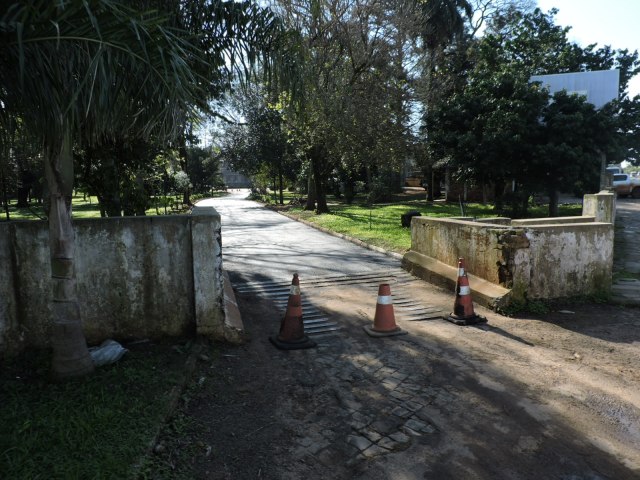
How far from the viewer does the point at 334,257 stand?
36.8ft

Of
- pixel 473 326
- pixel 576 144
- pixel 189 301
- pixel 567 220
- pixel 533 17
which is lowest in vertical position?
pixel 473 326

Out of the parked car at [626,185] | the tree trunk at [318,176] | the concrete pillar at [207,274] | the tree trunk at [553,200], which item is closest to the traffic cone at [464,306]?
the concrete pillar at [207,274]

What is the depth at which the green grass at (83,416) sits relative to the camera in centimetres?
283

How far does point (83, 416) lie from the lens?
3.37m

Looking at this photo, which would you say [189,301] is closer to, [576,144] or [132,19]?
[132,19]

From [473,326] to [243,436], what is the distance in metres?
3.54

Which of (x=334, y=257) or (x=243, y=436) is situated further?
(x=334, y=257)

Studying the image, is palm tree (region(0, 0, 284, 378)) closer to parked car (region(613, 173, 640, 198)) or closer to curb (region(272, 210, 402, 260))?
curb (region(272, 210, 402, 260))

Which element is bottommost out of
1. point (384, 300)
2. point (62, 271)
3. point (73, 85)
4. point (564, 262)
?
point (384, 300)

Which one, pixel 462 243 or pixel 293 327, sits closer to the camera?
pixel 293 327

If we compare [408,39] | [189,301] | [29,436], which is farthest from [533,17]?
[29,436]

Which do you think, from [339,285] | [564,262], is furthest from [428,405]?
[339,285]

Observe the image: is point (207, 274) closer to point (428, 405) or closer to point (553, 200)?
point (428, 405)

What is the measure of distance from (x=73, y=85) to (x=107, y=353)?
2497 millimetres
